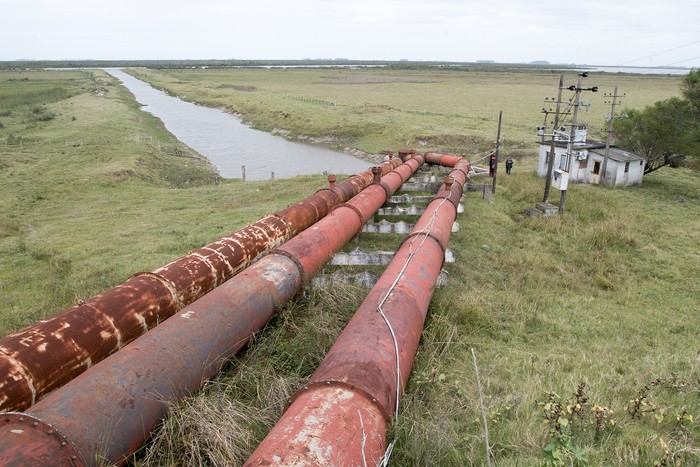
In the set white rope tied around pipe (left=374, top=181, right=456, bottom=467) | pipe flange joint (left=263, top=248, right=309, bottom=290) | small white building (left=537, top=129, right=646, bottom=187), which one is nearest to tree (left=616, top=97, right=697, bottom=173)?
small white building (left=537, top=129, right=646, bottom=187)

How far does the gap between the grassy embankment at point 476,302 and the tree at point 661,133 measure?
57.7 inches

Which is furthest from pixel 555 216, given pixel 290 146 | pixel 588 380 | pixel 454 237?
pixel 290 146

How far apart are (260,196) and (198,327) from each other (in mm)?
13875

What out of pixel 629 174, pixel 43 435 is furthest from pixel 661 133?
pixel 43 435

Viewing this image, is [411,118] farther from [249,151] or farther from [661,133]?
[661,133]

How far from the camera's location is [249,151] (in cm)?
3453

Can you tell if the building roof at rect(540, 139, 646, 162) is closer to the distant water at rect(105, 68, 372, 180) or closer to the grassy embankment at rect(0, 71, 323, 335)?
the distant water at rect(105, 68, 372, 180)

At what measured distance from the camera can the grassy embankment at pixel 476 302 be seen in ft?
14.4

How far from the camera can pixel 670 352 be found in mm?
7316

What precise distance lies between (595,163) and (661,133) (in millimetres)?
3573

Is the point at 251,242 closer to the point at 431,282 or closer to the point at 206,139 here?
the point at 431,282

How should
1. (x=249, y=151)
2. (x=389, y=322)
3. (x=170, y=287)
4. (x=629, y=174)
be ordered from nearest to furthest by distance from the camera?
(x=389, y=322)
(x=170, y=287)
(x=629, y=174)
(x=249, y=151)

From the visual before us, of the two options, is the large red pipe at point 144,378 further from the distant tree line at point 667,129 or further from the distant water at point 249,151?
the distant tree line at point 667,129

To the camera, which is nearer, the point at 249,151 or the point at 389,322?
the point at 389,322
